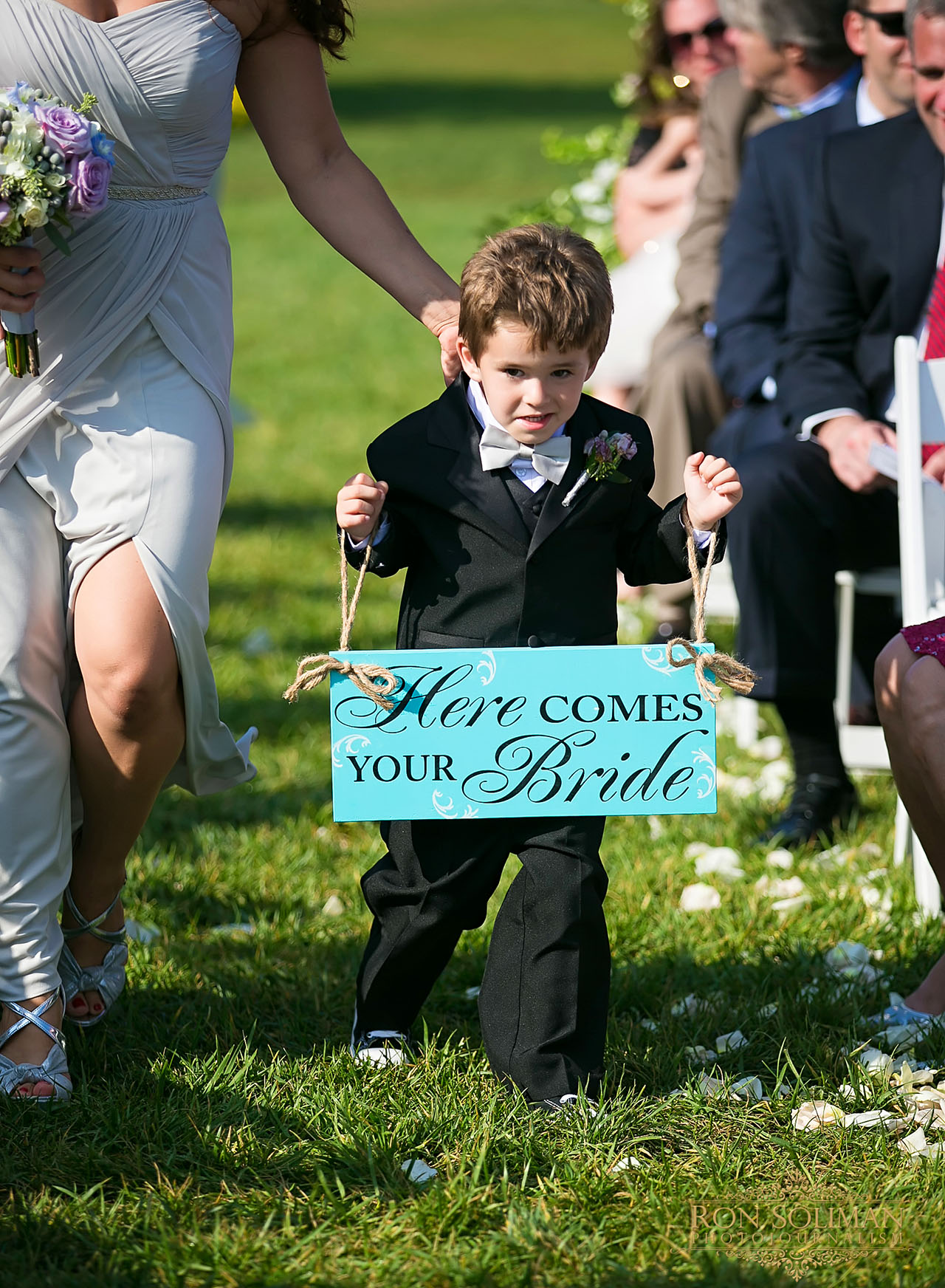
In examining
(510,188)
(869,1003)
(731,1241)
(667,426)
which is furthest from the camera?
(510,188)

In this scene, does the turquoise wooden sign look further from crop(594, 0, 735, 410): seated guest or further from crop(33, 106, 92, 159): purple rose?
crop(594, 0, 735, 410): seated guest

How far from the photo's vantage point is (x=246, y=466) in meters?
9.85

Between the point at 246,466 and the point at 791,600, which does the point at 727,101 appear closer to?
the point at 791,600

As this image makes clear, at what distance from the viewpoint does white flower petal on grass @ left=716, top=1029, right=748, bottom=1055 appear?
3.04 metres

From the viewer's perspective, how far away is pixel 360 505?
2637mm

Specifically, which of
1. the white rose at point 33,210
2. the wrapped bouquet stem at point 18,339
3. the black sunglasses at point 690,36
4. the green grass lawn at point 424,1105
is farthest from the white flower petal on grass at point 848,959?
the black sunglasses at point 690,36

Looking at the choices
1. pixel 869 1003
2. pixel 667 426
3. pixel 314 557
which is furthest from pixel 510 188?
pixel 869 1003

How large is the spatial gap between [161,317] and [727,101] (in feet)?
11.2

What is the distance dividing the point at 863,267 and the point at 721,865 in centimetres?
171

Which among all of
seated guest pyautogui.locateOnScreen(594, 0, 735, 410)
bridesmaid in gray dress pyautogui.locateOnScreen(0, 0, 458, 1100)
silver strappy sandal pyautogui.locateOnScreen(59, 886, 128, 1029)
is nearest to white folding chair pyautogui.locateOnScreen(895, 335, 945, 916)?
bridesmaid in gray dress pyautogui.locateOnScreen(0, 0, 458, 1100)

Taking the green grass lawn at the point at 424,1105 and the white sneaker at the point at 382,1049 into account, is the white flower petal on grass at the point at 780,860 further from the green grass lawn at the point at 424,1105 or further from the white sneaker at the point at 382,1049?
the white sneaker at the point at 382,1049

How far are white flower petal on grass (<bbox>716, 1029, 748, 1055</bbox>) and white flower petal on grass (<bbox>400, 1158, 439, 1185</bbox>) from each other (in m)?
0.72

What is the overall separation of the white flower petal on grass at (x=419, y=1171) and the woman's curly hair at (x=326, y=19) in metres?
2.10
